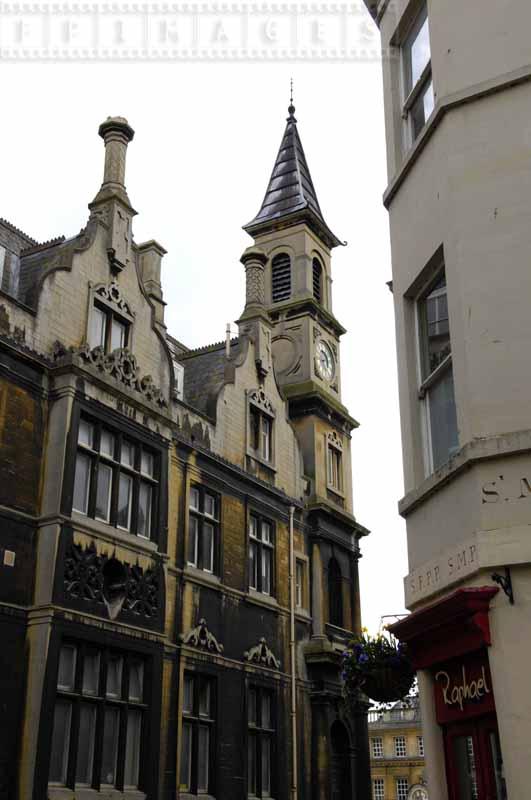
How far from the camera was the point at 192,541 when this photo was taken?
2314 centimetres

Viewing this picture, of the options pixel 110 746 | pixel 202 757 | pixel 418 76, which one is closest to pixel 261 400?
pixel 202 757

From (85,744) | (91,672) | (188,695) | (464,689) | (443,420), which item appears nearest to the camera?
(464,689)

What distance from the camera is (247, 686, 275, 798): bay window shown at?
23.6m

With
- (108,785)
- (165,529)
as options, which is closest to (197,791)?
(108,785)

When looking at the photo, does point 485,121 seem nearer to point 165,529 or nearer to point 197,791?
point 165,529

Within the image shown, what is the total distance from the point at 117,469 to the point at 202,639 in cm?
513

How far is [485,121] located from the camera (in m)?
9.67

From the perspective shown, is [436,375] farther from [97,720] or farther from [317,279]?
[317,279]

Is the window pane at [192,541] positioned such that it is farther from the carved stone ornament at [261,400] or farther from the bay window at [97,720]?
the carved stone ornament at [261,400]

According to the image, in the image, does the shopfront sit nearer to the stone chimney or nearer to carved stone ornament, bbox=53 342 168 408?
carved stone ornament, bbox=53 342 168 408

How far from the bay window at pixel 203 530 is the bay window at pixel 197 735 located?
2.73 metres

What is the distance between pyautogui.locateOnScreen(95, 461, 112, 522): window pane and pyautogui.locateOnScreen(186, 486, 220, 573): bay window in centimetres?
355

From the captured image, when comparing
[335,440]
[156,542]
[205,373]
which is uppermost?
[205,373]

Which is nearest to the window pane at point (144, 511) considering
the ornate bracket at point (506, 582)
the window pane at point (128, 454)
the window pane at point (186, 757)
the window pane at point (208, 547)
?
the window pane at point (128, 454)
